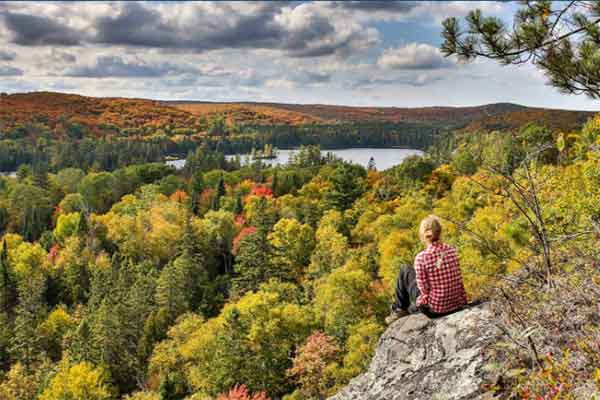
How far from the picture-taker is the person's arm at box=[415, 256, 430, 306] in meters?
7.41

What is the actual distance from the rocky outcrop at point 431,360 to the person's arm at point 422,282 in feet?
1.10

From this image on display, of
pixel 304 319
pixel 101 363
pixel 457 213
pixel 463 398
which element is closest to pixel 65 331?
pixel 101 363

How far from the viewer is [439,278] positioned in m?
7.41

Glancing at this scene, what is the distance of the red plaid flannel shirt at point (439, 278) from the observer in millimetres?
7354

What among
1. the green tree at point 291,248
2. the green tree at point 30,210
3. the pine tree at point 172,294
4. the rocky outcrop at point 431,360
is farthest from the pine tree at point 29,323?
the rocky outcrop at point 431,360

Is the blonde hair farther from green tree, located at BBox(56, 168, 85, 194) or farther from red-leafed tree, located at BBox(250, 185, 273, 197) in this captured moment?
green tree, located at BBox(56, 168, 85, 194)

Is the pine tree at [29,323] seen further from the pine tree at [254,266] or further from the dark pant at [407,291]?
the dark pant at [407,291]

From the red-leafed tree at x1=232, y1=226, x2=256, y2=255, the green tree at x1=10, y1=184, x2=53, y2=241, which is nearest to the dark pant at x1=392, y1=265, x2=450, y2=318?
the red-leafed tree at x1=232, y1=226, x2=256, y2=255

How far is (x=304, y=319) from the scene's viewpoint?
34.0m

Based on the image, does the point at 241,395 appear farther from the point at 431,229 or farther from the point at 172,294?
the point at 431,229

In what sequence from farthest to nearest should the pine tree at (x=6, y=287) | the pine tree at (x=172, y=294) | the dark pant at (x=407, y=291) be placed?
the pine tree at (x=6, y=287)
the pine tree at (x=172, y=294)
the dark pant at (x=407, y=291)

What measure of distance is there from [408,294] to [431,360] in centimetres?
125

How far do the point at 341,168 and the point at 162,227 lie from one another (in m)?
24.7

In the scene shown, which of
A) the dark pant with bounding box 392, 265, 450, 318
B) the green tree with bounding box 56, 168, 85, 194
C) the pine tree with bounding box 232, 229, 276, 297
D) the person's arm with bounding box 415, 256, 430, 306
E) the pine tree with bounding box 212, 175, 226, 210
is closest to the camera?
the person's arm with bounding box 415, 256, 430, 306
